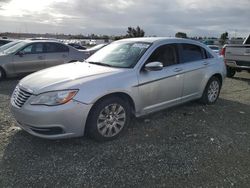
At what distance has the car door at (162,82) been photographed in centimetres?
458

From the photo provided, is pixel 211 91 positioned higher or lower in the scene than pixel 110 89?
lower

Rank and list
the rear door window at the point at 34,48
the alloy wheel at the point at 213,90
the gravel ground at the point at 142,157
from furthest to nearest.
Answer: the rear door window at the point at 34,48 < the alloy wheel at the point at 213,90 < the gravel ground at the point at 142,157

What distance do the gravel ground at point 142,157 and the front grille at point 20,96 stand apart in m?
0.61

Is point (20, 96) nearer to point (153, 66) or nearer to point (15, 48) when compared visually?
point (153, 66)

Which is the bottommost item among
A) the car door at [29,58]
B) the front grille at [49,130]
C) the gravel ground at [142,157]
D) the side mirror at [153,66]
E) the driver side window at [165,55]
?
the gravel ground at [142,157]

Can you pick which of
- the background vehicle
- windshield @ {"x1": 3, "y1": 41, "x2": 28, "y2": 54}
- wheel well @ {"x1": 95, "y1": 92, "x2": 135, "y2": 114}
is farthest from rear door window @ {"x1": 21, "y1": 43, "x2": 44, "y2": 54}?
the background vehicle

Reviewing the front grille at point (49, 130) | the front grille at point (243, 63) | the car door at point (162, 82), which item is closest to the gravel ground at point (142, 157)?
the front grille at point (49, 130)

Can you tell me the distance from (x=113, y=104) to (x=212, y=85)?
3.11m

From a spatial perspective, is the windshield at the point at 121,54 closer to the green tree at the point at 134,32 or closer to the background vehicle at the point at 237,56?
the background vehicle at the point at 237,56

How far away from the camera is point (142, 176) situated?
3.30m

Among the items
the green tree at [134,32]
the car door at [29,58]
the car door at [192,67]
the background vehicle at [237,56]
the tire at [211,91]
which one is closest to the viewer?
the car door at [192,67]

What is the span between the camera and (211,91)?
6336 mm

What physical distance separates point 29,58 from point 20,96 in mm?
5920

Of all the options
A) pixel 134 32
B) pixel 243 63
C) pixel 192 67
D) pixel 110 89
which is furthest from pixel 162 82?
pixel 134 32
